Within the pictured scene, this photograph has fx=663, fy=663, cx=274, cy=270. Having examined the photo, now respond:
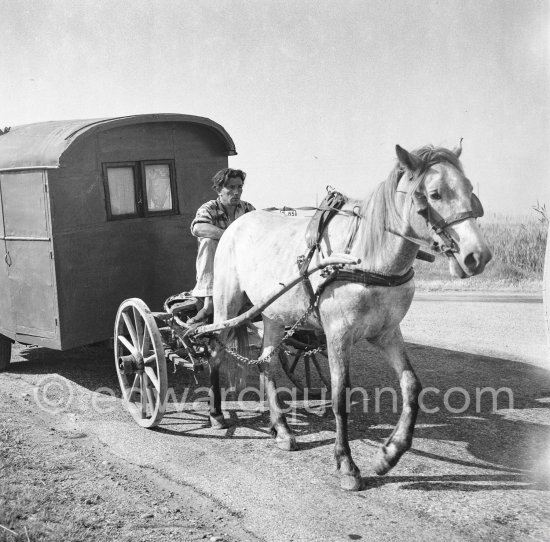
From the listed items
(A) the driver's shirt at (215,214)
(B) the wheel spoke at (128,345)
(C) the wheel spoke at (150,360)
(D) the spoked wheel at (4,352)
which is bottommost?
(D) the spoked wheel at (4,352)

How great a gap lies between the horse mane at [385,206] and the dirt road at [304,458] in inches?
63.0

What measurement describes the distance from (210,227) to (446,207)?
102 inches

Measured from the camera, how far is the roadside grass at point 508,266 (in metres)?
12.0

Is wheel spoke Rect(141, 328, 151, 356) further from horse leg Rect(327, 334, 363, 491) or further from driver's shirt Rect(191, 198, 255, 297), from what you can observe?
horse leg Rect(327, 334, 363, 491)

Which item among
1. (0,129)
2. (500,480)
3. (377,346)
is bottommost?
(500,480)

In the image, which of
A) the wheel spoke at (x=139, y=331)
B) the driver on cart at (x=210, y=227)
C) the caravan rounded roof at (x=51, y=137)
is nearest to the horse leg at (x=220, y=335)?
the driver on cart at (x=210, y=227)

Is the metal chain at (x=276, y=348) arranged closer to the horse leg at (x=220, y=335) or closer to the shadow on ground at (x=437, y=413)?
the horse leg at (x=220, y=335)

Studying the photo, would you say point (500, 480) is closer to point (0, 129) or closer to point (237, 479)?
point (237, 479)

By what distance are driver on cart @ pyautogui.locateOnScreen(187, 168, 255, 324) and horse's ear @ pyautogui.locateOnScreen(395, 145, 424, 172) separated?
216 centimetres

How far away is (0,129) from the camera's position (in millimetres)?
7625

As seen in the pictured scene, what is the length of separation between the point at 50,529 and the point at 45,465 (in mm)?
1084

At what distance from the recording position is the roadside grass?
472 inches

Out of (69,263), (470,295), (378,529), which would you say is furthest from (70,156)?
(470,295)

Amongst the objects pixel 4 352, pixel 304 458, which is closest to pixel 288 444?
pixel 304 458
